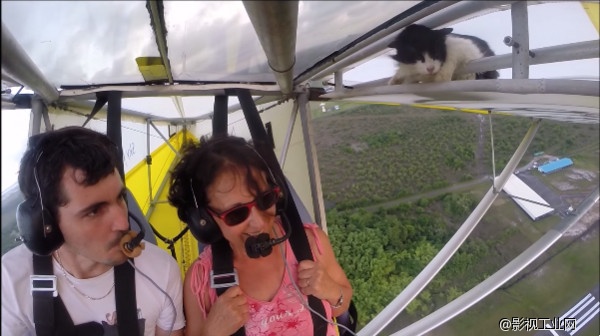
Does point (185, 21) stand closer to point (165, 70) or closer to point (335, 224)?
point (165, 70)

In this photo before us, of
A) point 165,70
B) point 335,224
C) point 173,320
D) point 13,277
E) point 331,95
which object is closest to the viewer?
point 13,277

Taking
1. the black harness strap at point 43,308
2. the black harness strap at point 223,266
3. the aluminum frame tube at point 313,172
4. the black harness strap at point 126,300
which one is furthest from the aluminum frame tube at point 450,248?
the black harness strap at point 43,308

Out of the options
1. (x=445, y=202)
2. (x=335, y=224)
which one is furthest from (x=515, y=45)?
(x=335, y=224)

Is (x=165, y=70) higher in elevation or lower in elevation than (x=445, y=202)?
higher

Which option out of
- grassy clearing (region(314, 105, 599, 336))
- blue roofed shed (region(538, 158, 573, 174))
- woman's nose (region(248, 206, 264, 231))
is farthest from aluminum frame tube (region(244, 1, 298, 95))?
blue roofed shed (region(538, 158, 573, 174))

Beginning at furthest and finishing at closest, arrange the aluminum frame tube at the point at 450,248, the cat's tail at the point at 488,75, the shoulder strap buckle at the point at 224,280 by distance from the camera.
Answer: the aluminum frame tube at the point at 450,248, the cat's tail at the point at 488,75, the shoulder strap buckle at the point at 224,280

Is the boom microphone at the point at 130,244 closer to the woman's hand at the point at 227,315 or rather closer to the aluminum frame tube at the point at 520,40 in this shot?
the woman's hand at the point at 227,315

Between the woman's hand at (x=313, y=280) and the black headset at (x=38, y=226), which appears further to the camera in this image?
the woman's hand at (x=313, y=280)
